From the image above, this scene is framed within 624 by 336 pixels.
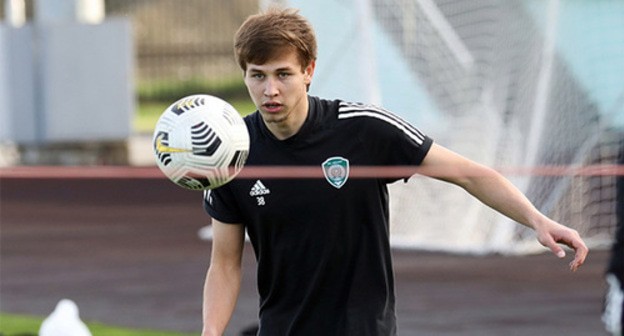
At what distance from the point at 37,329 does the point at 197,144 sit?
632 centimetres

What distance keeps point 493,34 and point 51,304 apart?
606 centimetres

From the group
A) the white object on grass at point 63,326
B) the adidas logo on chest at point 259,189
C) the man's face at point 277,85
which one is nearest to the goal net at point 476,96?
the white object on grass at point 63,326

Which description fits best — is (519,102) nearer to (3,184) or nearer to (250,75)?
(250,75)

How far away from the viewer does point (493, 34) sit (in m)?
15.6

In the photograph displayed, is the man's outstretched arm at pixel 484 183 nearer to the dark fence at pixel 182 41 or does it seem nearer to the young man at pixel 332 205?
the young man at pixel 332 205

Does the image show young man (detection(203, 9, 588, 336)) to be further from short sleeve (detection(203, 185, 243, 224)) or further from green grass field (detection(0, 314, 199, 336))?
green grass field (detection(0, 314, 199, 336))

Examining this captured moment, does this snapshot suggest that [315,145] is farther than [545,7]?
No

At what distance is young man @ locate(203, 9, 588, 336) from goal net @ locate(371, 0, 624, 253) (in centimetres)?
995

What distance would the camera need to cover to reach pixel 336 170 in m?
4.78

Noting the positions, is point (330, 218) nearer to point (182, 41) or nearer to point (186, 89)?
point (186, 89)

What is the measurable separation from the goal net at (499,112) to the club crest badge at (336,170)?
1000cm

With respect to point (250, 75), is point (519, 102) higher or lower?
lower

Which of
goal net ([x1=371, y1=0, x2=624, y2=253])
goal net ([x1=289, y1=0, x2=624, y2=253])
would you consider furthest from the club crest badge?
goal net ([x1=371, y1=0, x2=624, y2=253])

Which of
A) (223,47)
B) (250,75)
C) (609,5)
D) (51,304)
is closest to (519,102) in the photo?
(609,5)
